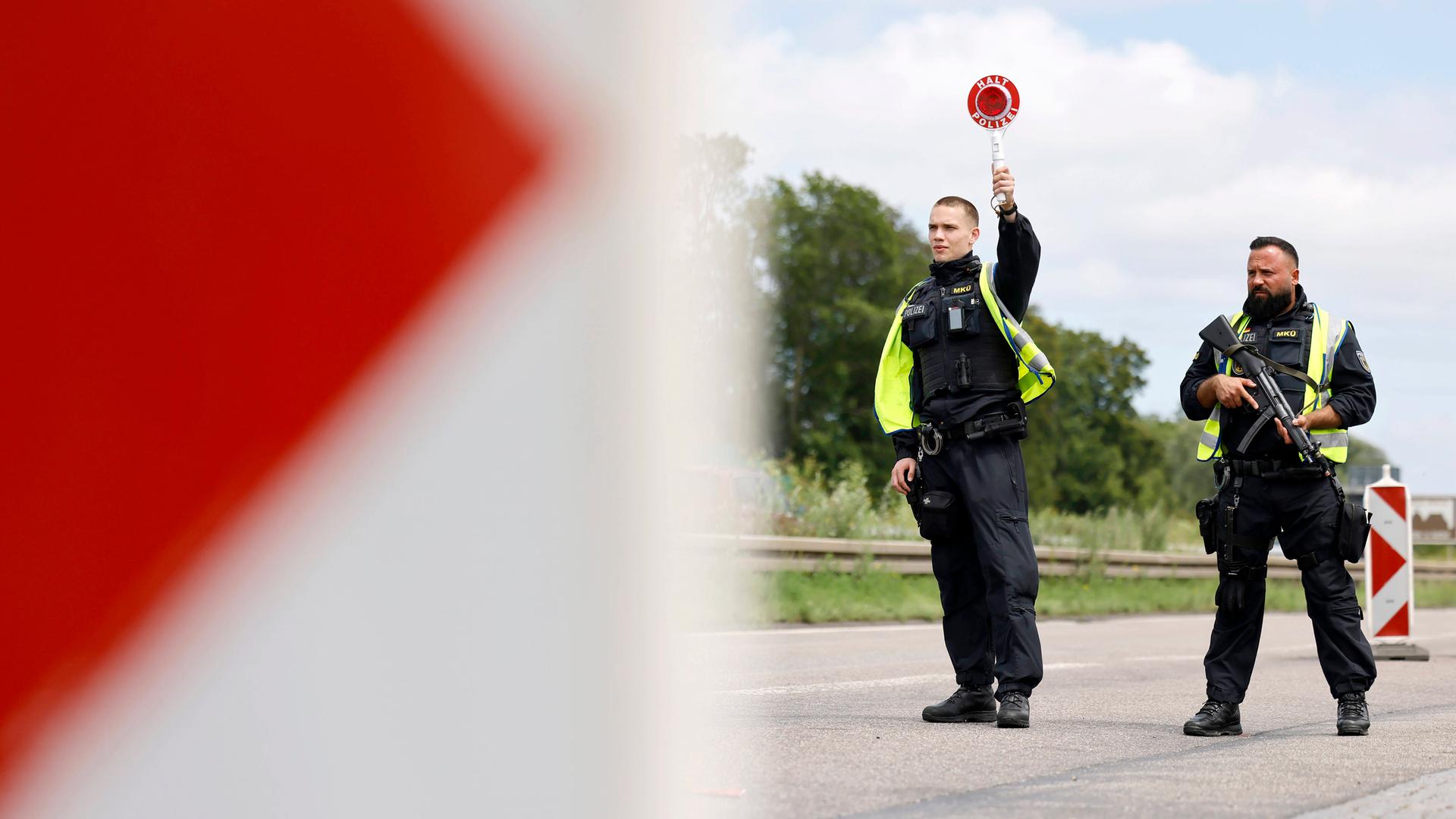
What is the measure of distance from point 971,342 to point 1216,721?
1.69 metres

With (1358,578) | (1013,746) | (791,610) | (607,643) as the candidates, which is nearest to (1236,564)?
(1013,746)

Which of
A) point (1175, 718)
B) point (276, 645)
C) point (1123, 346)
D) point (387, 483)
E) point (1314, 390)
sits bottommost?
point (276, 645)

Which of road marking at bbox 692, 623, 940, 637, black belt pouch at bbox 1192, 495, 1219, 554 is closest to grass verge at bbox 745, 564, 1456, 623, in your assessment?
road marking at bbox 692, 623, 940, 637

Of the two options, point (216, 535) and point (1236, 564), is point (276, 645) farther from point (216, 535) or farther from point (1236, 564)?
point (1236, 564)

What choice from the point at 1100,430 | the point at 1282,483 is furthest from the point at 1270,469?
the point at 1100,430

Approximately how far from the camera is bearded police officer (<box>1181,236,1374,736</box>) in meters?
6.14

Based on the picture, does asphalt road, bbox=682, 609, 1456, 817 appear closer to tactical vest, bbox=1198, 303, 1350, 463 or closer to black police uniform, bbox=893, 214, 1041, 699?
black police uniform, bbox=893, 214, 1041, 699

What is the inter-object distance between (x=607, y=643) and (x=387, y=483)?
0.17 meters

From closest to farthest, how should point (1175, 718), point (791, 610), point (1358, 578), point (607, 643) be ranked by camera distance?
point (607, 643), point (1175, 718), point (791, 610), point (1358, 578)

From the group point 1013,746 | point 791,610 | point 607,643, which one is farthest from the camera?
point 791,610

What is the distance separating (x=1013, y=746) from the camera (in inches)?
208

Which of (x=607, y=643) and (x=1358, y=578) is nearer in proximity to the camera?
(x=607, y=643)

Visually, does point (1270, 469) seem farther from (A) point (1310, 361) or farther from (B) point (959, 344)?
(B) point (959, 344)

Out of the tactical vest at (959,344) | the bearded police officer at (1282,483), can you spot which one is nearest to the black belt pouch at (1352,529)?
the bearded police officer at (1282,483)
